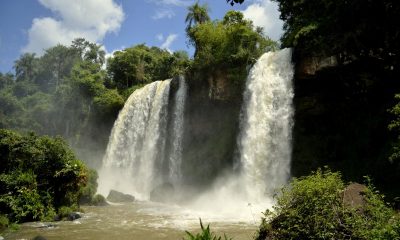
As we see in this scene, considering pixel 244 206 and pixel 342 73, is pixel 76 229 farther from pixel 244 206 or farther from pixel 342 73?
pixel 342 73

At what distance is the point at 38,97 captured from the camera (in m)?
58.3

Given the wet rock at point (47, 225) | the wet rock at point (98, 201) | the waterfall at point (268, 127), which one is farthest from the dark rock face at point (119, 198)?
the wet rock at point (47, 225)

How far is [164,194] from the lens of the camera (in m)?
24.4

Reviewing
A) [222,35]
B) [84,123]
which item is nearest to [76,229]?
[222,35]

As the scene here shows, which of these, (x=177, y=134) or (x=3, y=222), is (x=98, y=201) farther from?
(x=177, y=134)

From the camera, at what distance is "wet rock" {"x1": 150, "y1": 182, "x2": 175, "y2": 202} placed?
2416cm

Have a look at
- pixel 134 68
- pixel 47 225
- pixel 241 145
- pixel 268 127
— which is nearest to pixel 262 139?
pixel 268 127

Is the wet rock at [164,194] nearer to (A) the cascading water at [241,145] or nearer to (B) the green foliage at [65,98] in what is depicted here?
(A) the cascading water at [241,145]

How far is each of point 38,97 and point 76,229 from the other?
4817cm

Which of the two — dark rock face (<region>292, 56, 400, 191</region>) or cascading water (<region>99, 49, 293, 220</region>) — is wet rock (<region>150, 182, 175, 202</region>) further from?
dark rock face (<region>292, 56, 400, 191</region>)

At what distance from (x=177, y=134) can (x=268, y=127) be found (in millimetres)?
9052

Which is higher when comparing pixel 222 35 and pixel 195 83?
pixel 222 35

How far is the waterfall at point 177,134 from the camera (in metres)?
27.4

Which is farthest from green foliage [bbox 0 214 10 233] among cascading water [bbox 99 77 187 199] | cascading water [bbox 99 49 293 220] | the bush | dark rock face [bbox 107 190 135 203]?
cascading water [bbox 99 77 187 199]
